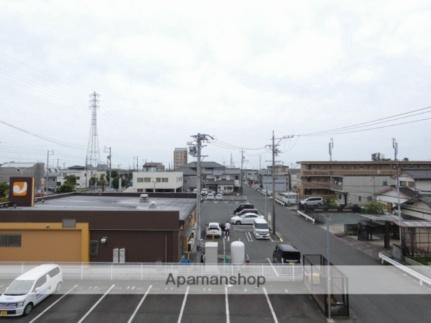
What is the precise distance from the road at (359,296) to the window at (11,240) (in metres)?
16.0

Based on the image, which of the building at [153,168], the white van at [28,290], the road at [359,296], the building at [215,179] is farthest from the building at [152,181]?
the white van at [28,290]

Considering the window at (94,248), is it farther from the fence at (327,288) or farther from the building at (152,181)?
the building at (152,181)

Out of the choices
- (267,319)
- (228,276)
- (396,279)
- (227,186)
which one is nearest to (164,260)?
(228,276)

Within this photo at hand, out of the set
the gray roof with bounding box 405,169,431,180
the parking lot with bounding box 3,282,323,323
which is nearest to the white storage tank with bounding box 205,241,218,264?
the parking lot with bounding box 3,282,323,323

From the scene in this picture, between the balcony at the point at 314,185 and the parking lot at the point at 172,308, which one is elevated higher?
the balcony at the point at 314,185

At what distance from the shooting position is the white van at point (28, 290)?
11031 millimetres

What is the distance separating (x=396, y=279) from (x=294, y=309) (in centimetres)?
674

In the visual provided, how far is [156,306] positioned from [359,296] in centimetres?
811

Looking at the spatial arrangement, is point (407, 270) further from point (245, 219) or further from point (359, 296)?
point (245, 219)

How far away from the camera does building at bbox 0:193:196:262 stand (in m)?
16.6

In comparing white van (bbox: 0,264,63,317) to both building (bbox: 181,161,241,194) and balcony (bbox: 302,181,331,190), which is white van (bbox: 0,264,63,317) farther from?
building (bbox: 181,161,241,194)

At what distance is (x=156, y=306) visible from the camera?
12.2 m

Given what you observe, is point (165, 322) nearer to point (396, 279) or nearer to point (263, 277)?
point (263, 277)

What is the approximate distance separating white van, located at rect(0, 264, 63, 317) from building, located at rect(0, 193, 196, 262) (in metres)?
3.28
